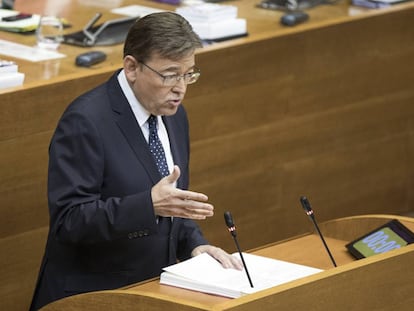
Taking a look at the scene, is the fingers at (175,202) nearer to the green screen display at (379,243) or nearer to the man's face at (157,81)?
the man's face at (157,81)

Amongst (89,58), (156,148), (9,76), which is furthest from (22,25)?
(156,148)

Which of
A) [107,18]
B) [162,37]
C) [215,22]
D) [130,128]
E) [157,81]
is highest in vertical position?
[162,37]

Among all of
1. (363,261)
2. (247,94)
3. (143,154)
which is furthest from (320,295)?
(247,94)

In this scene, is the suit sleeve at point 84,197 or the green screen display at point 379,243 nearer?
the suit sleeve at point 84,197

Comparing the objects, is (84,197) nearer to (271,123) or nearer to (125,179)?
(125,179)

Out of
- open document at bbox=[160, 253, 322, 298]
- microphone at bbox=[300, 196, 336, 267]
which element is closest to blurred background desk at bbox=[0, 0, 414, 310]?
open document at bbox=[160, 253, 322, 298]

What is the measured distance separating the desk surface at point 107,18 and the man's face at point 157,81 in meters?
1.00

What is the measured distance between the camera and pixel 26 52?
466 cm

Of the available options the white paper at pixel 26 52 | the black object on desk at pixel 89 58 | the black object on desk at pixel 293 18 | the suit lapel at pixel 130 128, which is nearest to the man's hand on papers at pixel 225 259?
the suit lapel at pixel 130 128

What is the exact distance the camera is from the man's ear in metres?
3.11

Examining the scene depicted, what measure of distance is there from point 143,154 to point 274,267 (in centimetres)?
44

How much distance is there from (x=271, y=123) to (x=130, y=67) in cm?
179

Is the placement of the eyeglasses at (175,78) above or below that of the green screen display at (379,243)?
above

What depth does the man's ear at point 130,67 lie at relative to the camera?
3.11 m
